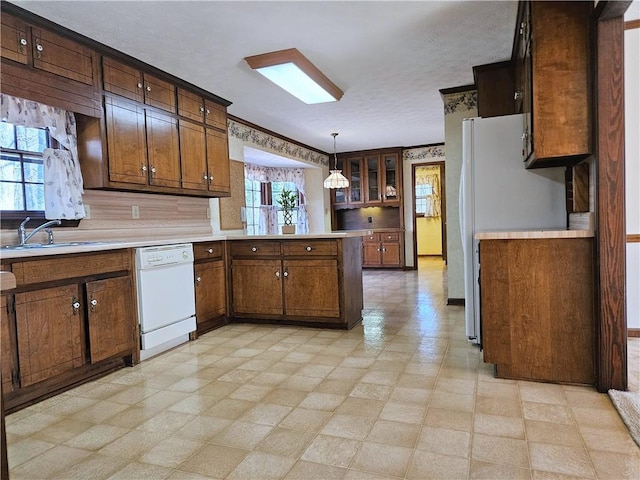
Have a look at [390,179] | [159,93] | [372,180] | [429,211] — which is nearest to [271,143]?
[159,93]

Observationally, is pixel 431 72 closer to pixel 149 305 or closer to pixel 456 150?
pixel 456 150

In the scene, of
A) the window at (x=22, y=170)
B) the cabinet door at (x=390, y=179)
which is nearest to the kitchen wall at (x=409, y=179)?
the cabinet door at (x=390, y=179)

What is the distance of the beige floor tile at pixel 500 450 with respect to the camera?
1590mm

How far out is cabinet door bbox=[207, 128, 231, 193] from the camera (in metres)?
4.19

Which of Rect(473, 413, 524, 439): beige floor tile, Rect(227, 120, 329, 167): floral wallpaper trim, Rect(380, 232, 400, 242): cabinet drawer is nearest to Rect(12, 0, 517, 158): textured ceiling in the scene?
Rect(227, 120, 329, 167): floral wallpaper trim

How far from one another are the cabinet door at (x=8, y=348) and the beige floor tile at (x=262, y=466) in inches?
53.6

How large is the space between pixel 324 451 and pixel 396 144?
638 centimetres

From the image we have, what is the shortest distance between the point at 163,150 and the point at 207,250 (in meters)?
0.92

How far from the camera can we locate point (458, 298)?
14.8 ft

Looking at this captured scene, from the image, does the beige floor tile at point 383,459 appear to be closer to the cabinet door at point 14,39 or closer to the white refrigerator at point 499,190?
the white refrigerator at point 499,190

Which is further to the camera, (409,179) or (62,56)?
(409,179)

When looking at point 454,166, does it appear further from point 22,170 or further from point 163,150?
point 22,170

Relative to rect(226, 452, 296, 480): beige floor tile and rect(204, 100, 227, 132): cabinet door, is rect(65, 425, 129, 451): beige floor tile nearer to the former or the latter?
rect(226, 452, 296, 480): beige floor tile

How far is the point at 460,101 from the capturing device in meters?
4.38
